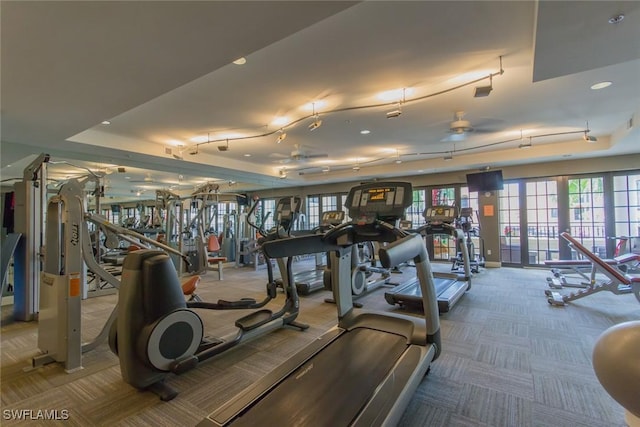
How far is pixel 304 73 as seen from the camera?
10.4ft

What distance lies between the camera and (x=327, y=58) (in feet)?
9.43

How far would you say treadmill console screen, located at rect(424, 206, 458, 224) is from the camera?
5.68 metres

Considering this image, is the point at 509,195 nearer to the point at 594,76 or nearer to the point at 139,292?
the point at 594,76

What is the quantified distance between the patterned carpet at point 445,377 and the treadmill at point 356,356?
30cm

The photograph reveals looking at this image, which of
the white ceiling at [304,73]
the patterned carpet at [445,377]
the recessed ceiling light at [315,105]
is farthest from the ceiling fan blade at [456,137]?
the patterned carpet at [445,377]

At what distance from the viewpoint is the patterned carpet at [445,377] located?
2016 mm

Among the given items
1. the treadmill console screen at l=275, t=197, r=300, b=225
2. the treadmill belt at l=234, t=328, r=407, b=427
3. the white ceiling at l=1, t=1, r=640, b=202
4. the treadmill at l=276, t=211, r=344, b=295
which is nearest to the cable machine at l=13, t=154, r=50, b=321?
the white ceiling at l=1, t=1, r=640, b=202

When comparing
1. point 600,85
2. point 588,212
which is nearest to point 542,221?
point 588,212

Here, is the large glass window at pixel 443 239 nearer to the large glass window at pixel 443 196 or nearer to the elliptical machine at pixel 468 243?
the large glass window at pixel 443 196

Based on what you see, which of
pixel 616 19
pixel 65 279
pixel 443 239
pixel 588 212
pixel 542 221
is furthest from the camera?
pixel 443 239

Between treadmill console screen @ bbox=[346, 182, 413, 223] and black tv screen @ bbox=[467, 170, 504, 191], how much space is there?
6.04m

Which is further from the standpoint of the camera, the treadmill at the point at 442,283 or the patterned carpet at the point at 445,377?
the treadmill at the point at 442,283

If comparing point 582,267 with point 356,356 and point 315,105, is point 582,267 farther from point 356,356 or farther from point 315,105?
point 315,105

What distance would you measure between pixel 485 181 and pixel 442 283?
400 cm
